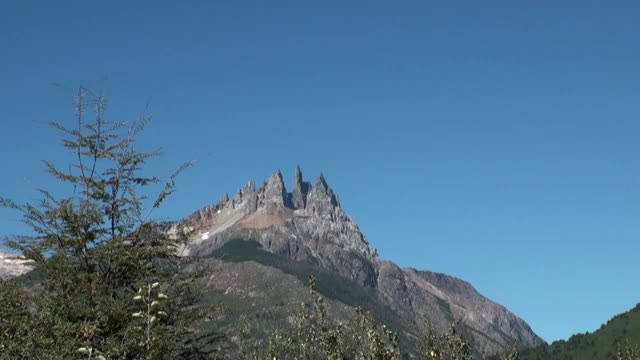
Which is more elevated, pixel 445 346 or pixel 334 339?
pixel 334 339

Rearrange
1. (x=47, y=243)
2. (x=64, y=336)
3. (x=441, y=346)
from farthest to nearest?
(x=47, y=243), (x=441, y=346), (x=64, y=336)

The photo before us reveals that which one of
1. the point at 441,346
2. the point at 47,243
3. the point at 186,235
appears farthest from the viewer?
the point at 186,235

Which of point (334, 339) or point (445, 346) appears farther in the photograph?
point (445, 346)

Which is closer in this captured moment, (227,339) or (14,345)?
(14,345)

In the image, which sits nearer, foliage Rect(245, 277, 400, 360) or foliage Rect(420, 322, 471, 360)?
foliage Rect(245, 277, 400, 360)

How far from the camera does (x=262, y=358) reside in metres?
36.2

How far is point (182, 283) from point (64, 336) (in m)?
6.92

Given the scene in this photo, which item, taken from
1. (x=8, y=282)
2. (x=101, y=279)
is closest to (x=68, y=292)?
(x=101, y=279)

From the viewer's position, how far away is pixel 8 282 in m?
29.3

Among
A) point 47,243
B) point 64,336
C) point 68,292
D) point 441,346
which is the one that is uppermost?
point 47,243

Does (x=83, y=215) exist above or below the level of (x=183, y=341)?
above

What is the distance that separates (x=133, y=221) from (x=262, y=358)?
9499 millimetres

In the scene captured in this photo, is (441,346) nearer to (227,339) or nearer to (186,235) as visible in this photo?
(227,339)

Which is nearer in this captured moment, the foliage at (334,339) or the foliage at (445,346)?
the foliage at (334,339)
